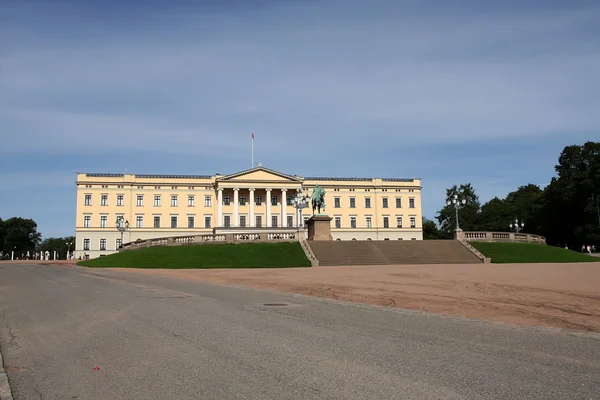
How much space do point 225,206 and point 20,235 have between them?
9005cm

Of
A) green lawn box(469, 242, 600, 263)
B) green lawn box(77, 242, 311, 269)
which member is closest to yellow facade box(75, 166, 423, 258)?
green lawn box(77, 242, 311, 269)

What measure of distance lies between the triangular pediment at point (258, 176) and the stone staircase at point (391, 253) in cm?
4828

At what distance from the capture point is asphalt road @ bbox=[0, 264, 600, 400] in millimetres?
6639

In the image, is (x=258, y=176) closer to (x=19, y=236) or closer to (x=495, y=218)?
(x=495, y=218)

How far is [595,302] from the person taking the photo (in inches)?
639

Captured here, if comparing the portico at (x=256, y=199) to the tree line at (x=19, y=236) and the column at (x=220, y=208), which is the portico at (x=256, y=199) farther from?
the tree line at (x=19, y=236)

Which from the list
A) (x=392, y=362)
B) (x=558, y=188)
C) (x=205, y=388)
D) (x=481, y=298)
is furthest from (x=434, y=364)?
(x=558, y=188)

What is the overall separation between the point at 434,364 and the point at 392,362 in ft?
2.14

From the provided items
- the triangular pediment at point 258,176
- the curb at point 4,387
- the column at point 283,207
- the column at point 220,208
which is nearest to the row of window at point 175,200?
the column at point 283,207

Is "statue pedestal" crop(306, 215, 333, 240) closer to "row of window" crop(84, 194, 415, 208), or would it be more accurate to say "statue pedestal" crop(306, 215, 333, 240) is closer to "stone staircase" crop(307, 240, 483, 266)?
"stone staircase" crop(307, 240, 483, 266)

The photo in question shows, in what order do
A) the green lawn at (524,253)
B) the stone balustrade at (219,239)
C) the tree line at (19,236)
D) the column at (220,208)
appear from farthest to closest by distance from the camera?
1. the tree line at (19,236)
2. the column at (220,208)
3. the stone balustrade at (219,239)
4. the green lawn at (524,253)

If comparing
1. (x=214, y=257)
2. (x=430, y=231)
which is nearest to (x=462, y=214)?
(x=430, y=231)

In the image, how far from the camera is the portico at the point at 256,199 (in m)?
104

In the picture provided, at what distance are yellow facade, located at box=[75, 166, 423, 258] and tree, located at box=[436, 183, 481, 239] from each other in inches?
883
